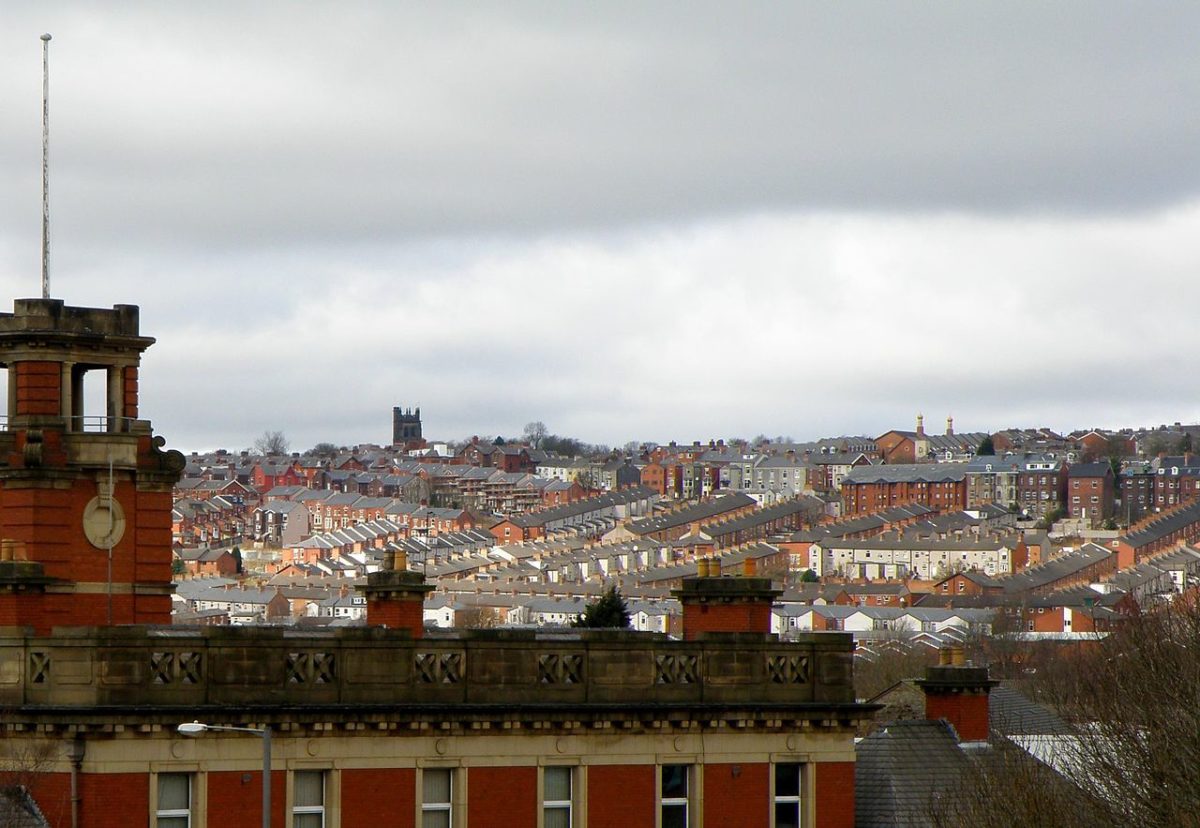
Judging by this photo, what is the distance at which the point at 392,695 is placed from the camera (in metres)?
37.7

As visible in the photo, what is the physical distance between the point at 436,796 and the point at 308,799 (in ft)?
6.13

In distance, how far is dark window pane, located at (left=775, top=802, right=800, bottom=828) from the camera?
133ft

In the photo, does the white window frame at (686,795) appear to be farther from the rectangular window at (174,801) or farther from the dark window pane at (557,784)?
the rectangular window at (174,801)

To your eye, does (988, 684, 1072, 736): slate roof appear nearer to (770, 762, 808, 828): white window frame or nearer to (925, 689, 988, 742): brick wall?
(925, 689, 988, 742): brick wall

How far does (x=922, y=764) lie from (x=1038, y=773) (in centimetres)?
352

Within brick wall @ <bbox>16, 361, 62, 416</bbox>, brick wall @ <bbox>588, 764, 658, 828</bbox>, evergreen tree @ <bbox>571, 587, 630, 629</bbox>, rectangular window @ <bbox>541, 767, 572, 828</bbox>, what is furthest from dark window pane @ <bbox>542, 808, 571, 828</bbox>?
evergreen tree @ <bbox>571, 587, 630, 629</bbox>

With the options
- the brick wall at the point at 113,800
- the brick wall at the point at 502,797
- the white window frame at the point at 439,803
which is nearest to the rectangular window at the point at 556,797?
the brick wall at the point at 502,797

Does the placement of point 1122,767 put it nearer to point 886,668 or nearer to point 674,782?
point 674,782

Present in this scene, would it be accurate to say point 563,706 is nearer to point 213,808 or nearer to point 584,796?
point 584,796

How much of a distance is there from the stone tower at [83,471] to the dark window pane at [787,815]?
12.9m

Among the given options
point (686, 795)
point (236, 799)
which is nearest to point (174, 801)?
point (236, 799)

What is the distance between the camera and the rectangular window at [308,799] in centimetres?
3703

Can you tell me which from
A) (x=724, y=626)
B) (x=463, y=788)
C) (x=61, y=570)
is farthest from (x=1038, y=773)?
(x=61, y=570)

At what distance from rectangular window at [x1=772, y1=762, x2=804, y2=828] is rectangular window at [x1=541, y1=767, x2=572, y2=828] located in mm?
3264
